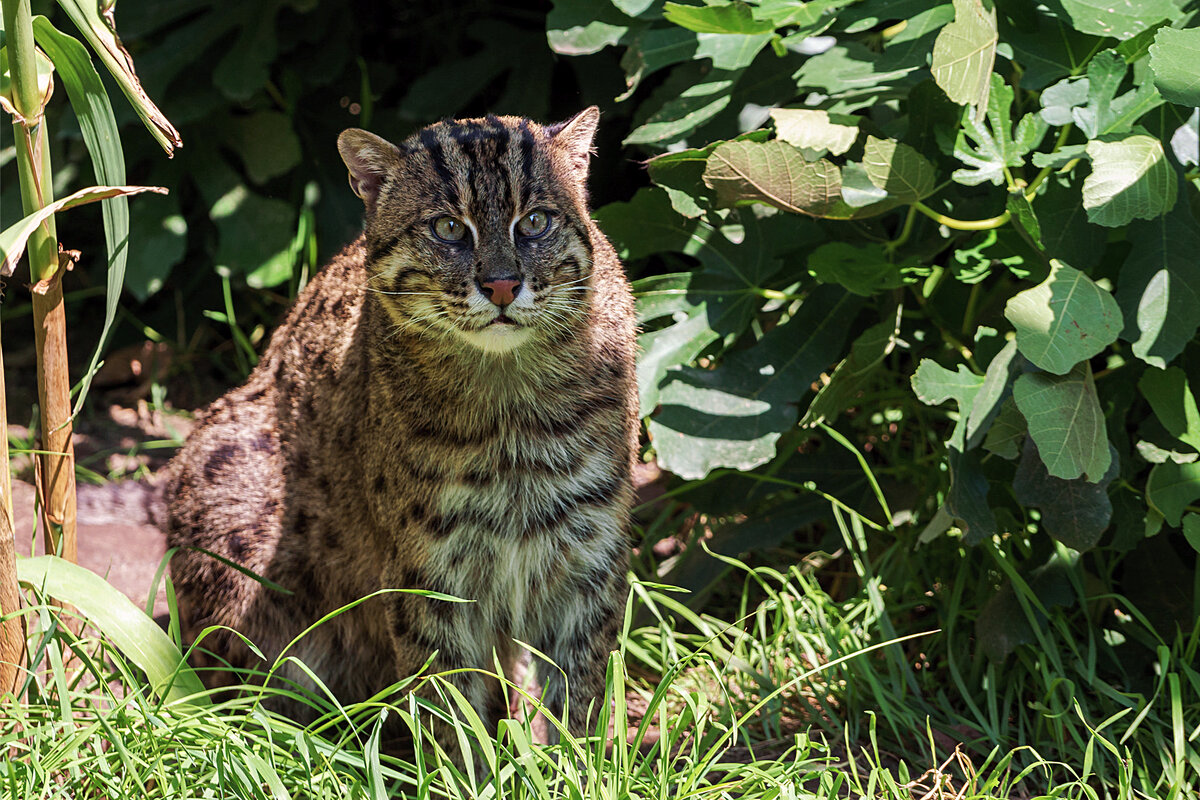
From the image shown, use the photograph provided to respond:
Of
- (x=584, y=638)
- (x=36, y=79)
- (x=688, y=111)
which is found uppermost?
(x=36, y=79)

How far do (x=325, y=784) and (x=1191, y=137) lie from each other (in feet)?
9.43

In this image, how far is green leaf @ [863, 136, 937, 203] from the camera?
10.1 feet

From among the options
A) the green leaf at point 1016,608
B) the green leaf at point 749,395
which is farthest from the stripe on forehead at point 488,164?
the green leaf at point 1016,608

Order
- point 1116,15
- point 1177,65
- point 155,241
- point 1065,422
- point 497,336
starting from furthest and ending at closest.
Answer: point 155,241, point 1116,15, point 1065,422, point 497,336, point 1177,65

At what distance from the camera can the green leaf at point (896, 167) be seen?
Result: 121 inches

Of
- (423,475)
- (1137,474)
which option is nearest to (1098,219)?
(1137,474)

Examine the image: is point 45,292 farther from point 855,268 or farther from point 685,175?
point 855,268

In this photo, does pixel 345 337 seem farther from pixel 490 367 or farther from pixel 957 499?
pixel 957 499

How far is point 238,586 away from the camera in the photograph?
11.0ft

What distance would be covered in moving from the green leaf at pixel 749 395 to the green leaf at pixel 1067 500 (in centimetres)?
72

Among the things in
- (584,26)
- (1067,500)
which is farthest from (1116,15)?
(584,26)

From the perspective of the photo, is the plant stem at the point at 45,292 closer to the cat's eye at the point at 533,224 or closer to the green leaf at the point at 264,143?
the cat's eye at the point at 533,224

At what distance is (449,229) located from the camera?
2.88 meters

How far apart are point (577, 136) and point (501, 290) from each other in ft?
2.07
